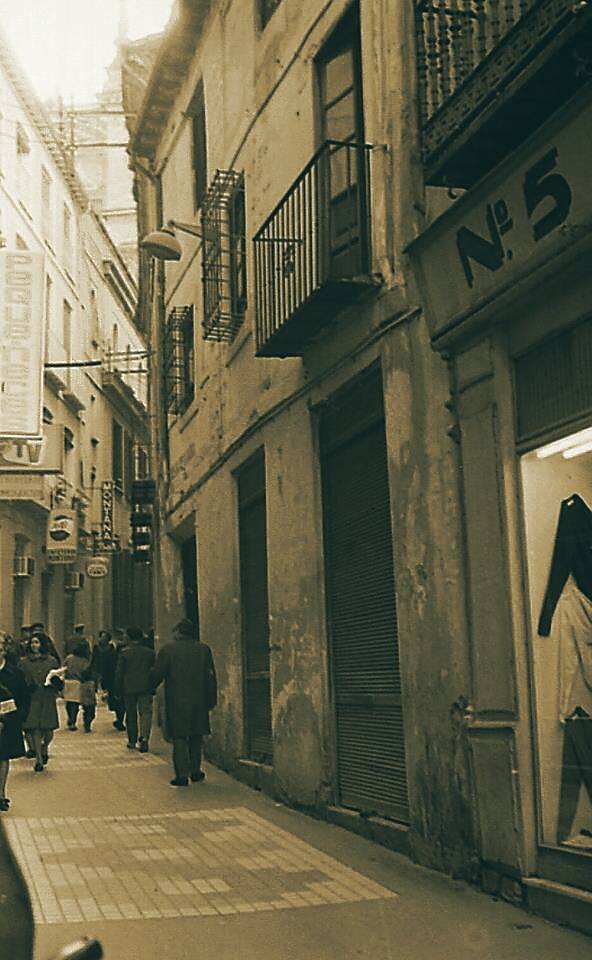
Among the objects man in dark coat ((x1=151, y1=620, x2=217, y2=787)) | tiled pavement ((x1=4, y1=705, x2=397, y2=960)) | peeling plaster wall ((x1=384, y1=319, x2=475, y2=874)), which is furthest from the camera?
man in dark coat ((x1=151, y1=620, x2=217, y2=787))

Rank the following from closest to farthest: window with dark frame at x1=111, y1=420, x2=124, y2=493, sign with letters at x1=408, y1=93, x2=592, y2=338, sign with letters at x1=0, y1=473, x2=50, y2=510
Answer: sign with letters at x1=408, y1=93, x2=592, y2=338 < sign with letters at x1=0, y1=473, x2=50, y2=510 < window with dark frame at x1=111, y1=420, x2=124, y2=493

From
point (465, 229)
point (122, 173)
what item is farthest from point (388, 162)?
point (122, 173)

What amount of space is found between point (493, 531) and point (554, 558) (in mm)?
410

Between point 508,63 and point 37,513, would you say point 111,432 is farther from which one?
point 508,63

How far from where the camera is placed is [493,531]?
780cm

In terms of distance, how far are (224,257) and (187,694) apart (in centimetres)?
492

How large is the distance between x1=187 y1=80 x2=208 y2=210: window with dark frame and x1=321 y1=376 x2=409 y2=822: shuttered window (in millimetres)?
7185

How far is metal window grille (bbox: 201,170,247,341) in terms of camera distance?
1448 centimetres

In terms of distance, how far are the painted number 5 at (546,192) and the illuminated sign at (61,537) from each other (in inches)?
1065

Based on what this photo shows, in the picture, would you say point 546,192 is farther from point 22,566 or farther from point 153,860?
point 22,566

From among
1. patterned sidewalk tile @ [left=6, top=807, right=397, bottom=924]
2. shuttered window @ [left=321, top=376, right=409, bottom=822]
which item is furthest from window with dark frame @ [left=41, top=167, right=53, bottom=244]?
patterned sidewalk tile @ [left=6, top=807, right=397, bottom=924]

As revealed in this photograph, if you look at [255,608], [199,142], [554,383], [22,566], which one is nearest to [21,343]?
[22,566]

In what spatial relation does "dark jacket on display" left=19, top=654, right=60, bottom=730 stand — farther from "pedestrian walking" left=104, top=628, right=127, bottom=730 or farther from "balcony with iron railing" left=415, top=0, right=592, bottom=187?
"balcony with iron railing" left=415, top=0, right=592, bottom=187

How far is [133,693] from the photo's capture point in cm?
1764
